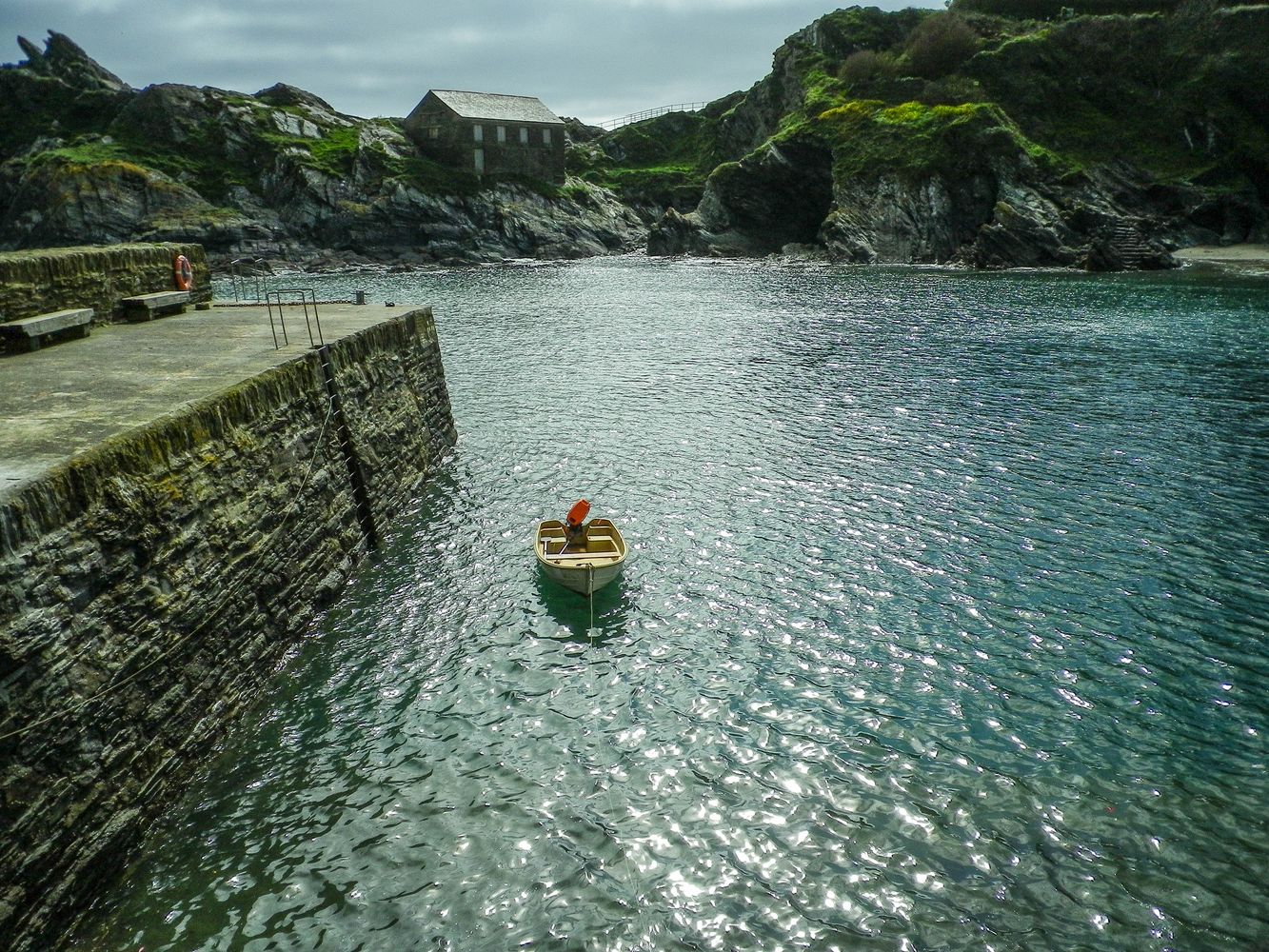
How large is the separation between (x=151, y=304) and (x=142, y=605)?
55.3 feet

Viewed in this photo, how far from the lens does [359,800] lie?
11102 millimetres

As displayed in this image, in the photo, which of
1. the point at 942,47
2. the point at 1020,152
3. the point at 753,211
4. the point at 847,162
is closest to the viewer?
the point at 1020,152

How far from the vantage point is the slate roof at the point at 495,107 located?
119562mm

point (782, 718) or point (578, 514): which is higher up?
point (578, 514)

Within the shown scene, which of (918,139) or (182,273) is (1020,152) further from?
(182,273)

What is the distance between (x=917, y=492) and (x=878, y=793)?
12748mm

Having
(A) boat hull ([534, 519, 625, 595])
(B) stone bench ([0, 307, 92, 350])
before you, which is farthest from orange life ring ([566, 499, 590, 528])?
(B) stone bench ([0, 307, 92, 350])

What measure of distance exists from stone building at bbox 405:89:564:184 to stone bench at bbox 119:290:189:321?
4087 inches

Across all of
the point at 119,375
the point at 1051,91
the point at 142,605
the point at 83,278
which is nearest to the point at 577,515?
the point at 142,605

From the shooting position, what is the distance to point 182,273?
26344mm

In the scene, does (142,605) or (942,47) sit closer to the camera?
(142,605)

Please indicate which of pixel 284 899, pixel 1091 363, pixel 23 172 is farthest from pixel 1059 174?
pixel 23 172

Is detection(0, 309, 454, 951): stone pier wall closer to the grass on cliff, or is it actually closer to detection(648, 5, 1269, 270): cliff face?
detection(648, 5, 1269, 270): cliff face

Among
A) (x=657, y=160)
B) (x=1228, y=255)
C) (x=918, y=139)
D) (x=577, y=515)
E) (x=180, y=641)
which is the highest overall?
(x=657, y=160)
